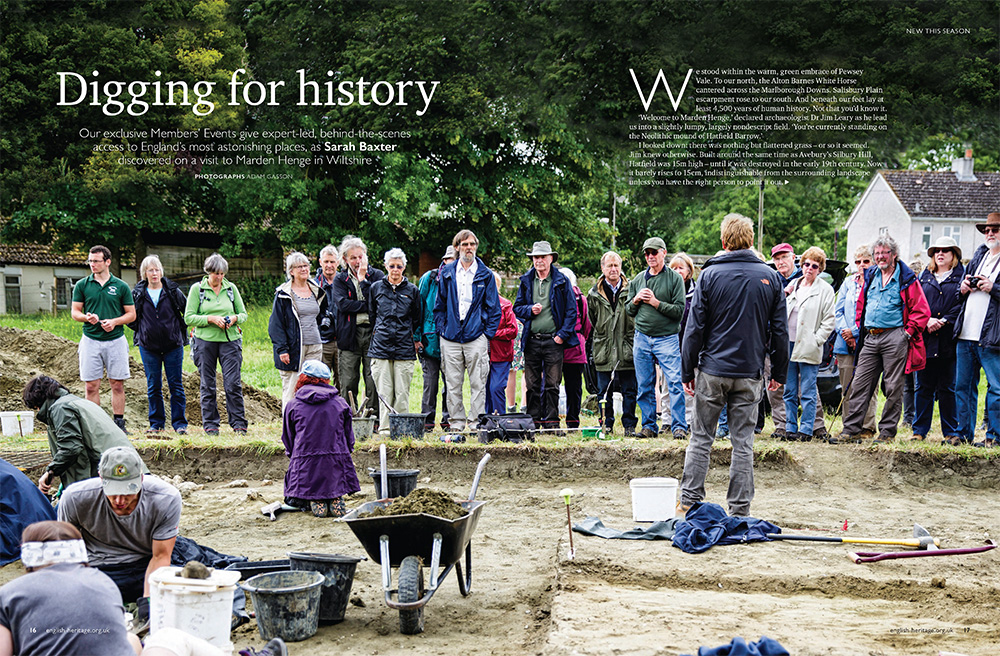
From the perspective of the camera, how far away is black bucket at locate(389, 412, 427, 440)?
9.06m

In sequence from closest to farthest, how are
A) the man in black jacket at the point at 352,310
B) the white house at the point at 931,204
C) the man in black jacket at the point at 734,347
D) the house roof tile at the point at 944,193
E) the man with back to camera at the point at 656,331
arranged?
the man in black jacket at the point at 734,347
the man with back to camera at the point at 656,331
the man in black jacket at the point at 352,310
the house roof tile at the point at 944,193
the white house at the point at 931,204

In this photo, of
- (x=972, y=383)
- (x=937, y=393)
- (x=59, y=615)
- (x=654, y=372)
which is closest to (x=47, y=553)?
(x=59, y=615)

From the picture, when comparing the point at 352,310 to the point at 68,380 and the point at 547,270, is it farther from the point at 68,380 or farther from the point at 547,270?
the point at 68,380

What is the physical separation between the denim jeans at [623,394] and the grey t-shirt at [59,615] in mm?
7227

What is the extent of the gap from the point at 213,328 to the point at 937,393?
8213mm

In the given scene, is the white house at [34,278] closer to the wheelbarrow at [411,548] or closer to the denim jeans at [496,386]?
the denim jeans at [496,386]

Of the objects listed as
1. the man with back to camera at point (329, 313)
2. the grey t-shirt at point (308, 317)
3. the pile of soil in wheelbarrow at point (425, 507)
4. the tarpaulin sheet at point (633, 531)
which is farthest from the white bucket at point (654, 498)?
the grey t-shirt at point (308, 317)

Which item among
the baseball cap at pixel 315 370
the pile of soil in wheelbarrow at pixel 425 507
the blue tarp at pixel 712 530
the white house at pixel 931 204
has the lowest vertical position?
the blue tarp at pixel 712 530

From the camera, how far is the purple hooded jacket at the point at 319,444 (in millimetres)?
6891

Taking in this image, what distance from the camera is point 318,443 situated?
6.95 meters

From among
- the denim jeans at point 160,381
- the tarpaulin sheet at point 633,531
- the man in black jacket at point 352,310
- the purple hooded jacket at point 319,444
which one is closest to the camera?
the tarpaulin sheet at point 633,531

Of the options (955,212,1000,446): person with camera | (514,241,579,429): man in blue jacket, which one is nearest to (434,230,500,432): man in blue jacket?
(514,241,579,429): man in blue jacket

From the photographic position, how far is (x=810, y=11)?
21.8m

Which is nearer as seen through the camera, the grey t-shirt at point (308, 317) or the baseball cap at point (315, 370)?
the baseball cap at point (315, 370)
